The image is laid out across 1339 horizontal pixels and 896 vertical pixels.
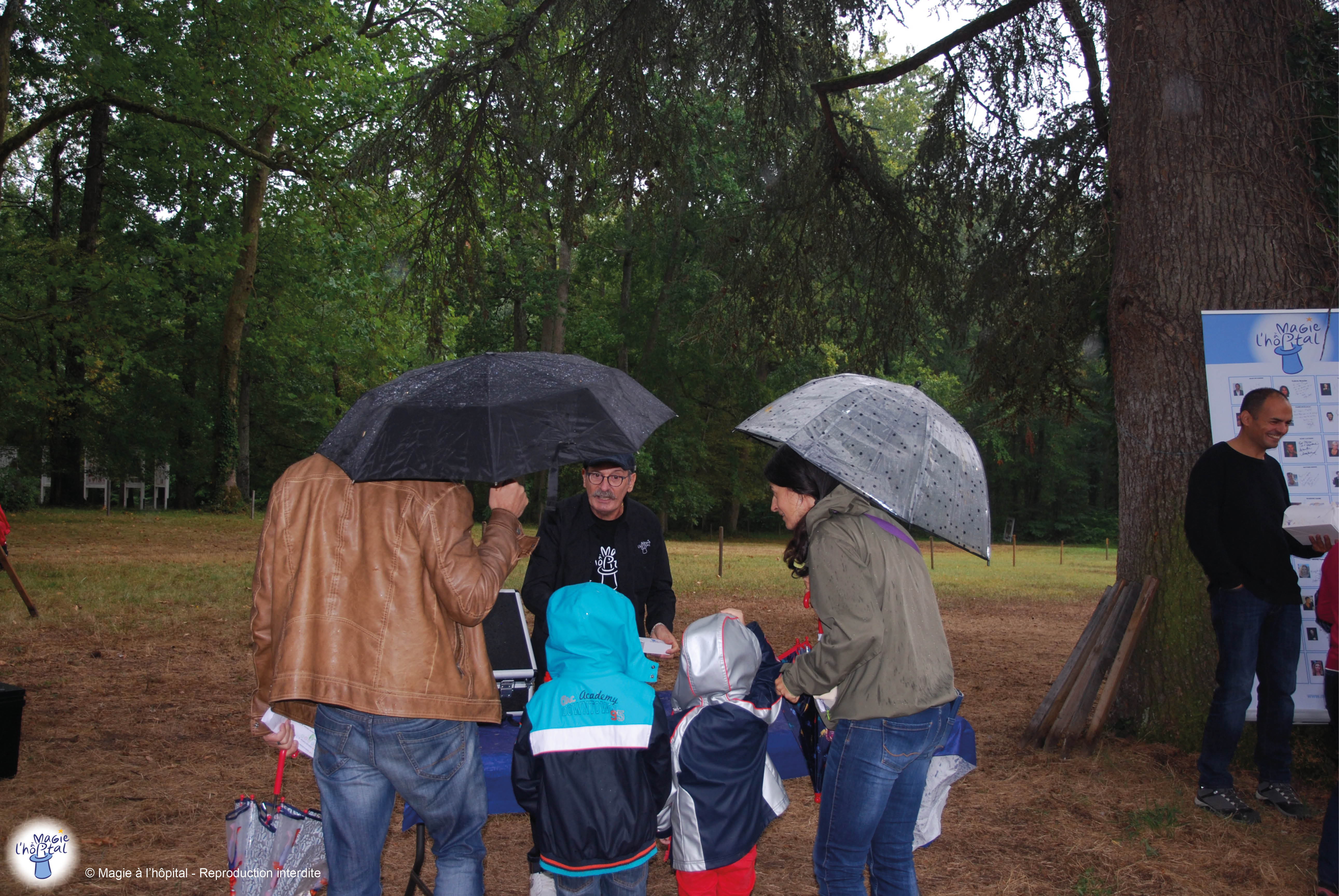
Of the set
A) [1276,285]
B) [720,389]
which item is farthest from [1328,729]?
[720,389]

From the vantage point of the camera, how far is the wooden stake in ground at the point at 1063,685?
17.6 feet

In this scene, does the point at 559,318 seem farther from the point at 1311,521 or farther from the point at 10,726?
the point at 1311,521

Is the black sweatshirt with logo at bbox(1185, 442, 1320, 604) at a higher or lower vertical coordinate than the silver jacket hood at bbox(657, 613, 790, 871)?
higher

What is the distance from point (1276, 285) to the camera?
16.9ft

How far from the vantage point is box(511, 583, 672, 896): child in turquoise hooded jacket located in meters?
2.50

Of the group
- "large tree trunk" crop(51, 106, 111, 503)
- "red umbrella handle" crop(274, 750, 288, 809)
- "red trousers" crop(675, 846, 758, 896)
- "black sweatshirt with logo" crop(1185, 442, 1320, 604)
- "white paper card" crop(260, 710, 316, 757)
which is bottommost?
"red trousers" crop(675, 846, 758, 896)

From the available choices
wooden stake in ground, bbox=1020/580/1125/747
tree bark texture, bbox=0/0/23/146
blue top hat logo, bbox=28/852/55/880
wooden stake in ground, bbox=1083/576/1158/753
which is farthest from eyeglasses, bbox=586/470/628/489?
tree bark texture, bbox=0/0/23/146

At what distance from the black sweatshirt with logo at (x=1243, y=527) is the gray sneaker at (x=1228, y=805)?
0.97 metres

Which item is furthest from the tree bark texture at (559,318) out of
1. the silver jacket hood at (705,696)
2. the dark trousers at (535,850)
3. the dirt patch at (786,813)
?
the silver jacket hood at (705,696)

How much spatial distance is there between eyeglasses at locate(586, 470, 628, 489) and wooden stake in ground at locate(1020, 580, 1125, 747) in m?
3.24

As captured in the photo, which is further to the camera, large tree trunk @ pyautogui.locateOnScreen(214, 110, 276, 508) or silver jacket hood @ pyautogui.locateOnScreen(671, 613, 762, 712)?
large tree trunk @ pyautogui.locateOnScreen(214, 110, 276, 508)

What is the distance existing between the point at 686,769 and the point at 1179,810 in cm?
319

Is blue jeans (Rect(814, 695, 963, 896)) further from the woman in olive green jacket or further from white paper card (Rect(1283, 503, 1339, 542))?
white paper card (Rect(1283, 503, 1339, 542))

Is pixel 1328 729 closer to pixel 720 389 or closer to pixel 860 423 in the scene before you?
pixel 860 423
